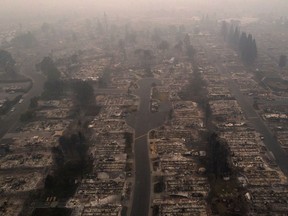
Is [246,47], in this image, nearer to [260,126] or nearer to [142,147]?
[260,126]

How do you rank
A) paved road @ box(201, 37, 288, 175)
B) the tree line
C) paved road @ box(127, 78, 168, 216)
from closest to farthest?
paved road @ box(127, 78, 168, 216), paved road @ box(201, 37, 288, 175), the tree line

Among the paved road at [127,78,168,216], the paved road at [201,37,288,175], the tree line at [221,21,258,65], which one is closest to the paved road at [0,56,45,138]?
the paved road at [127,78,168,216]

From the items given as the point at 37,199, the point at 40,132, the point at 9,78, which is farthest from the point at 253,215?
the point at 9,78

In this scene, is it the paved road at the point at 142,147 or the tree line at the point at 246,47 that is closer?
the paved road at the point at 142,147

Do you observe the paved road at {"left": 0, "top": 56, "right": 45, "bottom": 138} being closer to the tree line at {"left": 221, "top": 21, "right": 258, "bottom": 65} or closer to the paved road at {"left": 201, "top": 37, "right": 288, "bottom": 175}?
the paved road at {"left": 201, "top": 37, "right": 288, "bottom": 175}

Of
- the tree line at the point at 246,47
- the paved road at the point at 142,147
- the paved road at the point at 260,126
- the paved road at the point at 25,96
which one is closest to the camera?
the paved road at the point at 142,147

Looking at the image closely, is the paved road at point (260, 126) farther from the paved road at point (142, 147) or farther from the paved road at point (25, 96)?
the paved road at point (25, 96)

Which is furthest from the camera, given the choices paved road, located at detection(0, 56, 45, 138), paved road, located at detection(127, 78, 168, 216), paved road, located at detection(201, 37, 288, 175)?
paved road, located at detection(0, 56, 45, 138)

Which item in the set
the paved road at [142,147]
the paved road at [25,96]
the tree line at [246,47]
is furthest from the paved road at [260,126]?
the paved road at [25,96]

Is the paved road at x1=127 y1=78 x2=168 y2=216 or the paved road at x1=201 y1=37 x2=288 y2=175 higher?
the paved road at x1=127 y1=78 x2=168 y2=216
